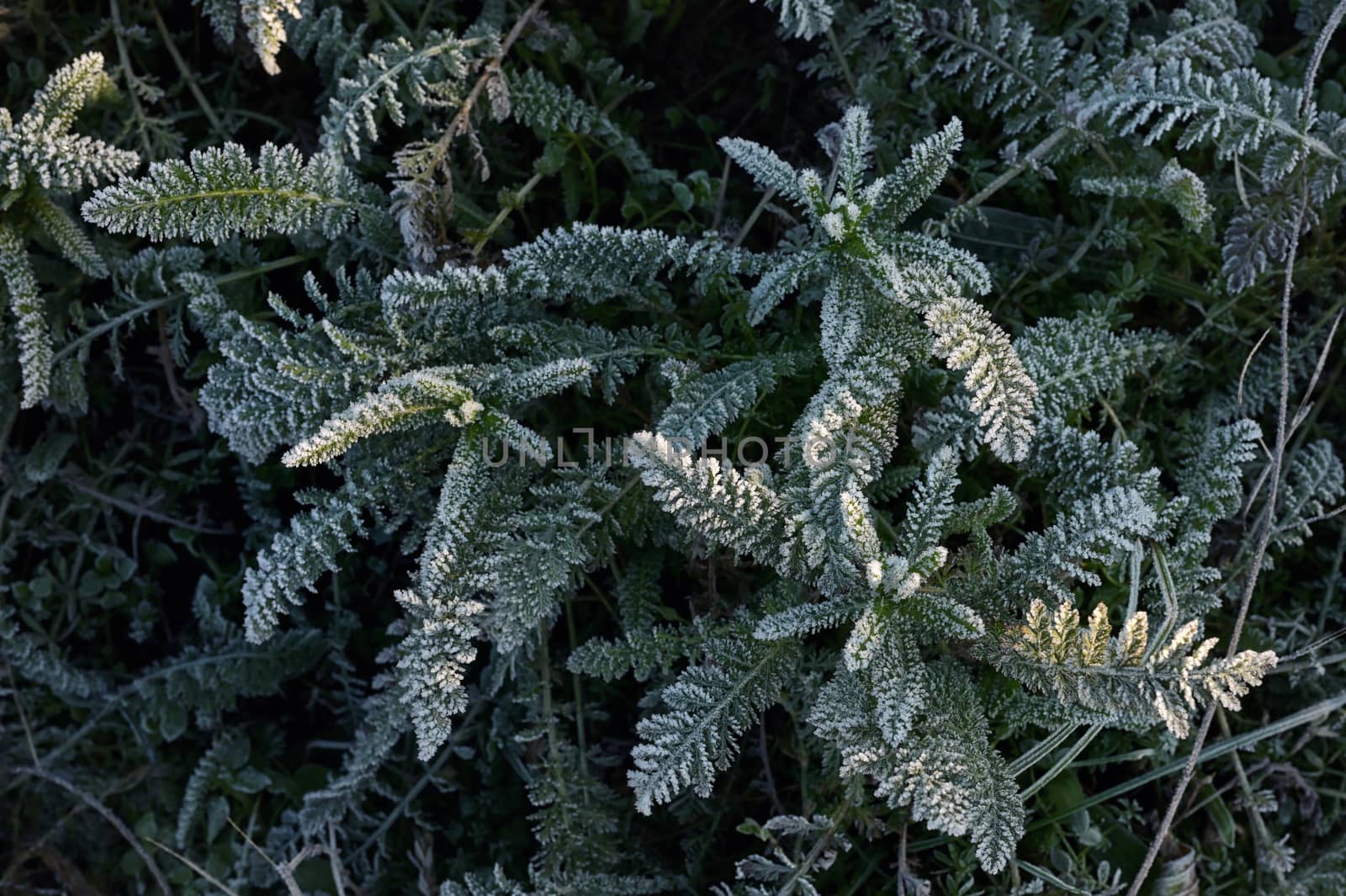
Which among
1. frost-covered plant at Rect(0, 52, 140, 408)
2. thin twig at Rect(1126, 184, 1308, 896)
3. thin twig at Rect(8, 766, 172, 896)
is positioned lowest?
thin twig at Rect(8, 766, 172, 896)

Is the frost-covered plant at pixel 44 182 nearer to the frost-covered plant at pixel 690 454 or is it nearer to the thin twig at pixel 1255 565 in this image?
the frost-covered plant at pixel 690 454

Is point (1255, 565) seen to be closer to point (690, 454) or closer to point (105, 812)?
point (690, 454)

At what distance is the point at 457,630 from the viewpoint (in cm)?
165

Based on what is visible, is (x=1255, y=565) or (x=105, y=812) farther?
(x=105, y=812)

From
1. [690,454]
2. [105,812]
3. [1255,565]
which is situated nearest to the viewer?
[690,454]

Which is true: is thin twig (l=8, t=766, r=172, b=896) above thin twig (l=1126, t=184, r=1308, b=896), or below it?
below

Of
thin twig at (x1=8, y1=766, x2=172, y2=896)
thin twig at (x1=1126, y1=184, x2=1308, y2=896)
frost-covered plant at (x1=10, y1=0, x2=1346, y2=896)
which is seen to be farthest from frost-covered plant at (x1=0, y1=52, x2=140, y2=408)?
thin twig at (x1=1126, y1=184, x2=1308, y2=896)

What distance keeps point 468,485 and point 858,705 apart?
0.67m

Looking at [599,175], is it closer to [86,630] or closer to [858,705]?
[858,705]

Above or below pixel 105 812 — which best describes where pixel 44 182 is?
above

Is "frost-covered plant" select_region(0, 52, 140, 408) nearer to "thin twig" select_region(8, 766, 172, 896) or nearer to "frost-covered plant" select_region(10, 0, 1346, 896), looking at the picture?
"frost-covered plant" select_region(10, 0, 1346, 896)

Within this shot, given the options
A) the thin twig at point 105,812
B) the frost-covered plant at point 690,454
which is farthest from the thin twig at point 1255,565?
the thin twig at point 105,812

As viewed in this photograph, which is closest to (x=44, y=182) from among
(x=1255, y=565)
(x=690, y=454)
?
(x=690, y=454)

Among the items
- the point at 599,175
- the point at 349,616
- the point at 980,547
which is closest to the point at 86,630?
the point at 349,616
